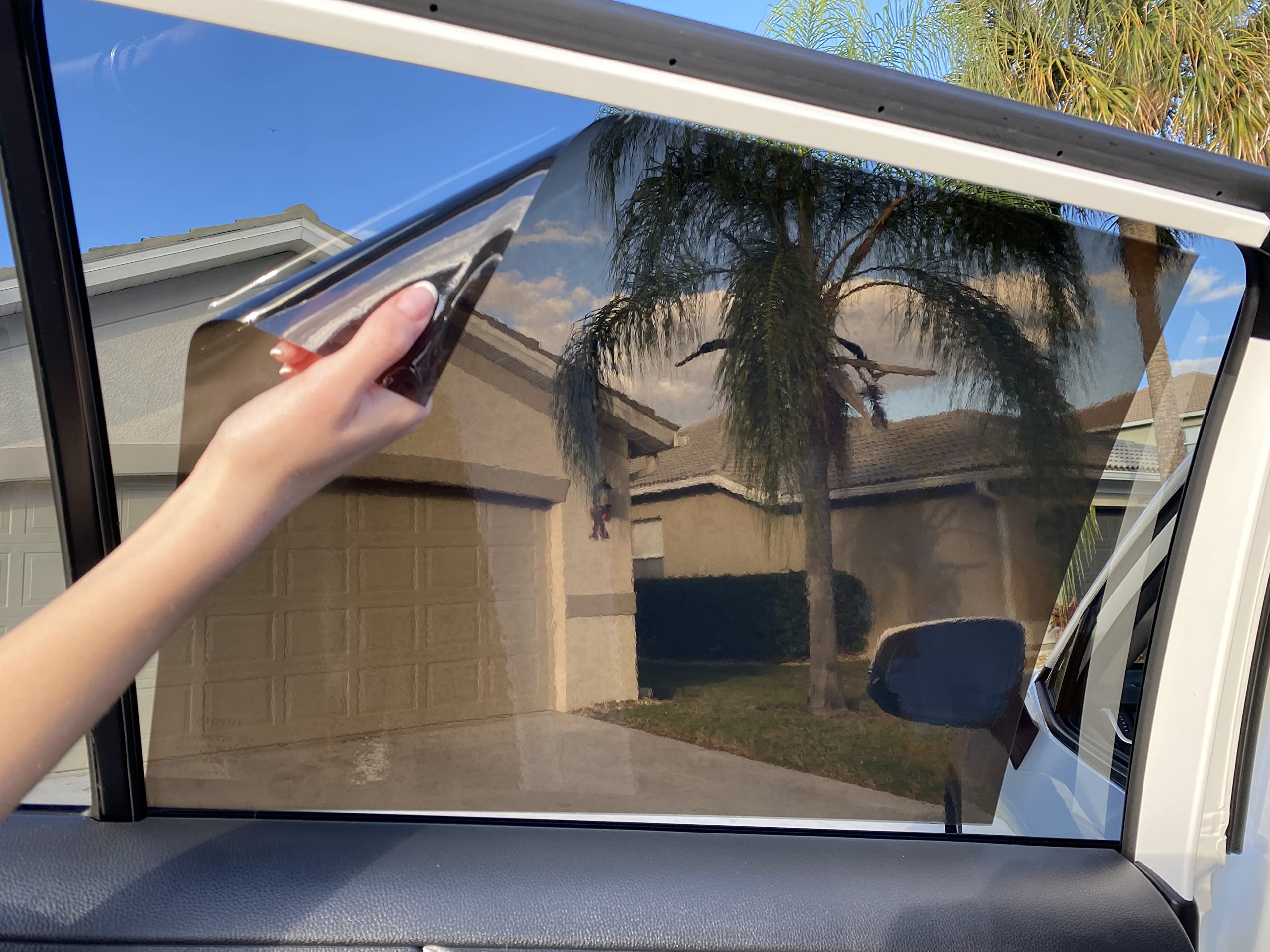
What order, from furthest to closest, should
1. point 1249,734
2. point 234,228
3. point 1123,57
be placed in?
point 1123,57 < point 1249,734 < point 234,228

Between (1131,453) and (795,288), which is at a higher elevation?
(795,288)

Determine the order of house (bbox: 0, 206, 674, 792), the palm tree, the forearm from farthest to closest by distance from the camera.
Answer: the palm tree, house (bbox: 0, 206, 674, 792), the forearm

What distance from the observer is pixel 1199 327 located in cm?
160

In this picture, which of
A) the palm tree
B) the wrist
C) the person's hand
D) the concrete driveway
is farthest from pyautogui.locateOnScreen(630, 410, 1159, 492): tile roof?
the palm tree

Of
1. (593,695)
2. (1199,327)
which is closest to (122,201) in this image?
(593,695)

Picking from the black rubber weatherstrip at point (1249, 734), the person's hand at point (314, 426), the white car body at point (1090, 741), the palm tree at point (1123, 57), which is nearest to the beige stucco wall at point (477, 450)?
the person's hand at point (314, 426)

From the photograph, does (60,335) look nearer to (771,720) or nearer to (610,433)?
(610,433)

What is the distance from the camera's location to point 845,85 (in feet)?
3.91

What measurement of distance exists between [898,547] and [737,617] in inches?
11.6

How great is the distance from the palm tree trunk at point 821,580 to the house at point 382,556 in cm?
26

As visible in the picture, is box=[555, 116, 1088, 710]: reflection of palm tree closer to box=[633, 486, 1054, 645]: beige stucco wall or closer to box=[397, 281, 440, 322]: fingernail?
box=[633, 486, 1054, 645]: beige stucco wall

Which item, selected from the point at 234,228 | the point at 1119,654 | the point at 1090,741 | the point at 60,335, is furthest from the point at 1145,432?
the point at 60,335

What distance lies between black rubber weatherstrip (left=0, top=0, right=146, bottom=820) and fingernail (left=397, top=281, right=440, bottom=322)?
63 centimetres

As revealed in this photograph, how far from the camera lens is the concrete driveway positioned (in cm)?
149
